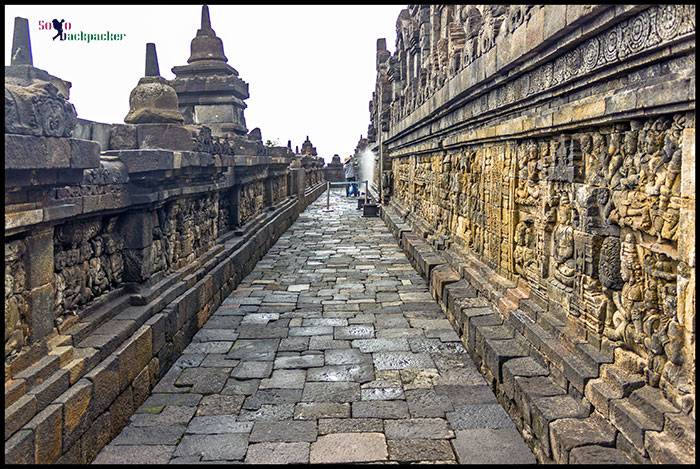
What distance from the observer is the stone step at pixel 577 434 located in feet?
10.8

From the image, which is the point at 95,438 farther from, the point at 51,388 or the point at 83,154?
the point at 83,154

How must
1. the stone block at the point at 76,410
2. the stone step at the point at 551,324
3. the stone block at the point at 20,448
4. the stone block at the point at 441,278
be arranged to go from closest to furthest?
the stone block at the point at 20,448
the stone block at the point at 76,410
the stone step at the point at 551,324
the stone block at the point at 441,278

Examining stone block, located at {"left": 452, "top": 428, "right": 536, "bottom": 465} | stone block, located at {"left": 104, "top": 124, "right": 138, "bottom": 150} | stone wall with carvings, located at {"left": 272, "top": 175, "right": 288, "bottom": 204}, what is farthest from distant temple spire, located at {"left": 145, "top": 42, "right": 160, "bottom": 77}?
stone wall with carvings, located at {"left": 272, "top": 175, "right": 288, "bottom": 204}

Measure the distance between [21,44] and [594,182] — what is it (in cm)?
432

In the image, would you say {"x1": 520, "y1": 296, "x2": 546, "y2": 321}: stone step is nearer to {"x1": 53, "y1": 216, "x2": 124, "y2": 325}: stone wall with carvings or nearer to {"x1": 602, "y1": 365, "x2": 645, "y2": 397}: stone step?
{"x1": 602, "y1": 365, "x2": 645, "y2": 397}: stone step

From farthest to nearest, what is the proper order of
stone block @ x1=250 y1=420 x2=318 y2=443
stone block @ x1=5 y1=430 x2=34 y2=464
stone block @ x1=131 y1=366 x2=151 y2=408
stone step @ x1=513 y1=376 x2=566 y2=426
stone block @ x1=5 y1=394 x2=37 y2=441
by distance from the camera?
1. stone block @ x1=131 y1=366 x2=151 y2=408
2. stone block @ x1=250 y1=420 x2=318 y2=443
3. stone step @ x1=513 y1=376 x2=566 y2=426
4. stone block @ x1=5 y1=394 x2=37 y2=441
5. stone block @ x1=5 y1=430 x2=34 y2=464

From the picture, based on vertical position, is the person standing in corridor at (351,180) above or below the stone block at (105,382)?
above

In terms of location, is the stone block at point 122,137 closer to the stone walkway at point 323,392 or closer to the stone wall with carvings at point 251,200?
the stone walkway at point 323,392

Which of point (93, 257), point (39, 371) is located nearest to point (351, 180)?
point (93, 257)

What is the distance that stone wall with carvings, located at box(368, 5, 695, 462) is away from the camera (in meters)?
3.03

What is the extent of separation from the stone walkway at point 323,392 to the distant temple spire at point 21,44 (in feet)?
9.40

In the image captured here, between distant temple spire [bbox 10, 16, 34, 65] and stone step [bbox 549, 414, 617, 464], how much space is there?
4525 mm

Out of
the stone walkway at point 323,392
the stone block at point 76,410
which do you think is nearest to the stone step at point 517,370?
the stone walkway at point 323,392

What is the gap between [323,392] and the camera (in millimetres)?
5059
